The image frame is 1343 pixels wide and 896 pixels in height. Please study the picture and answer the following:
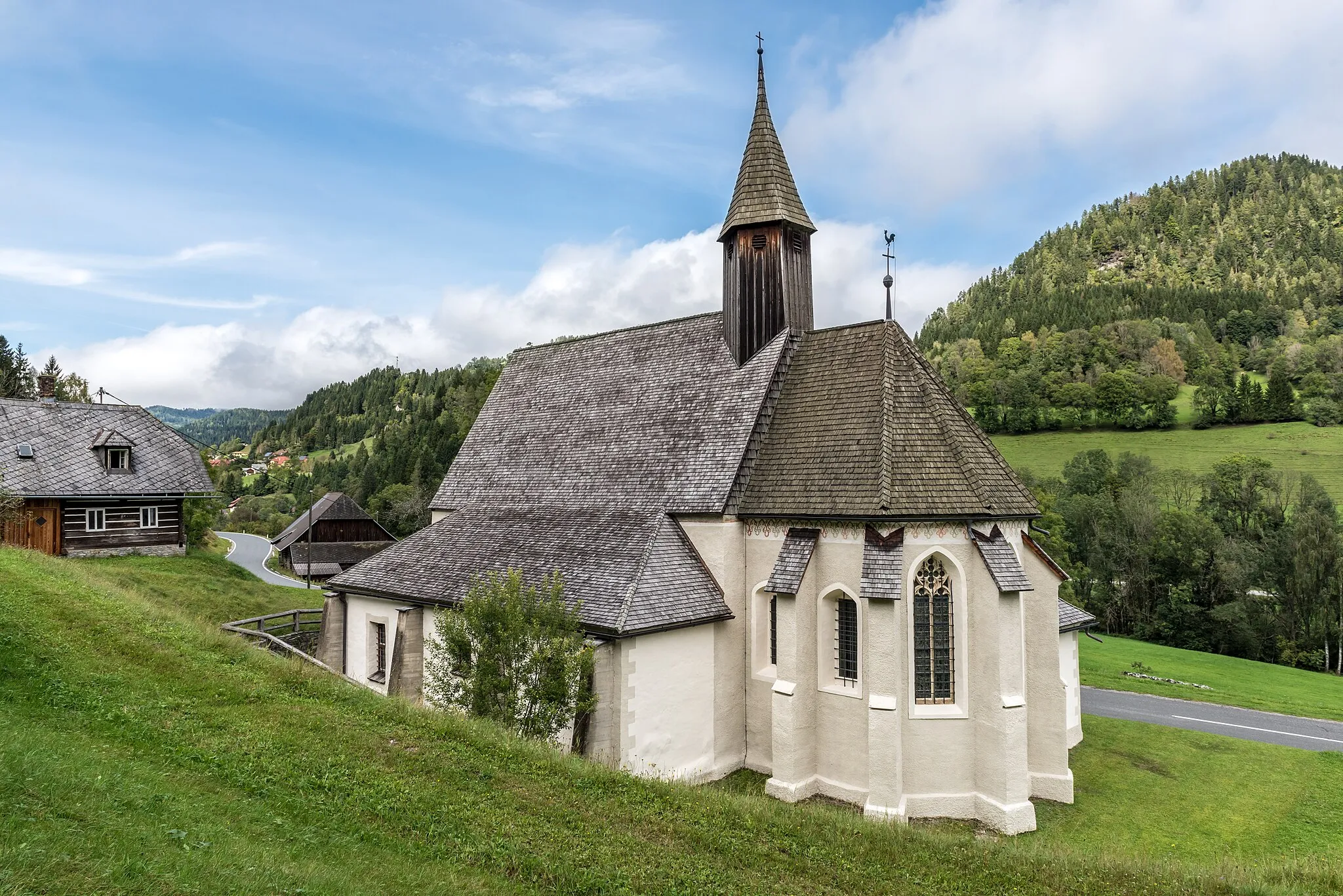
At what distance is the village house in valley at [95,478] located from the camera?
2592 centimetres

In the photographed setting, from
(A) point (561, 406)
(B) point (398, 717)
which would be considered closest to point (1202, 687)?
(A) point (561, 406)

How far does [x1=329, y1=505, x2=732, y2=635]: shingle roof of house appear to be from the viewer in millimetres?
16297

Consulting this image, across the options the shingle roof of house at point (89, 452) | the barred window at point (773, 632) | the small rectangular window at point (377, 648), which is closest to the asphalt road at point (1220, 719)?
the barred window at point (773, 632)

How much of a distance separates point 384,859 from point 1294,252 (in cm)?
18121

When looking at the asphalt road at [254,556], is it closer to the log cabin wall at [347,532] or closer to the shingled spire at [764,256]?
the log cabin wall at [347,532]

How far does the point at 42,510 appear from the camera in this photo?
85.1ft

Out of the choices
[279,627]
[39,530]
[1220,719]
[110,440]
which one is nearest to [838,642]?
[1220,719]

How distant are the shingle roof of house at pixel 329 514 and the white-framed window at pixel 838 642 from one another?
1913 inches

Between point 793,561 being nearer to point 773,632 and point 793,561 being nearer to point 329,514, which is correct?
point 773,632

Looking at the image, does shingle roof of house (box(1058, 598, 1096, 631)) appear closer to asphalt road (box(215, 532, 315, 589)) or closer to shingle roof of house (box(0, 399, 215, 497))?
shingle roof of house (box(0, 399, 215, 497))

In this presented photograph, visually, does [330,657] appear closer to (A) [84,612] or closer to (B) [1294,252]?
(A) [84,612]

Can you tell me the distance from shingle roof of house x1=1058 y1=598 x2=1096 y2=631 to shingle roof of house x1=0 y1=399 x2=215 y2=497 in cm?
3058

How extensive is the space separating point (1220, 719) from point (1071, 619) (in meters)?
9.80

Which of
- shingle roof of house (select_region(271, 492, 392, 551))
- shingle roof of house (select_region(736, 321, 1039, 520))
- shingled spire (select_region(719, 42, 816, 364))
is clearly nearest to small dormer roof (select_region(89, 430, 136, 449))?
shingled spire (select_region(719, 42, 816, 364))
